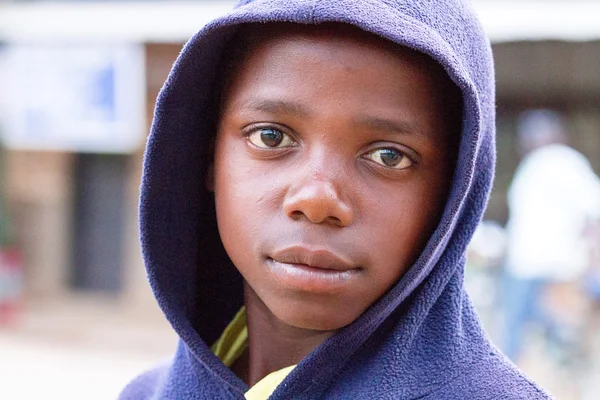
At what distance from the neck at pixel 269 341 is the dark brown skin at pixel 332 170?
0.16 metres

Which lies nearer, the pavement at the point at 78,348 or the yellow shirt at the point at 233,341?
the yellow shirt at the point at 233,341

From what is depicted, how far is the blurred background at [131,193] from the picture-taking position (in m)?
5.50

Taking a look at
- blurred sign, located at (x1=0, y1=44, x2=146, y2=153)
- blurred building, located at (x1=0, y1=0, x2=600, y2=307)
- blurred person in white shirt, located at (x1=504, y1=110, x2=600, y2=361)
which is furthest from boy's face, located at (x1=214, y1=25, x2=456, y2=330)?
blurred sign, located at (x1=0, y1=44, x2=146, y2=153)

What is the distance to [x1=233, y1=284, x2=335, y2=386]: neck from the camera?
4.17 ft

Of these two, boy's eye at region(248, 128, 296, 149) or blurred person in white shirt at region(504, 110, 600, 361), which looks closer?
boy's eye at region(248, 128, 296, 149)

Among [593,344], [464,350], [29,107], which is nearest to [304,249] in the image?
[464,350]

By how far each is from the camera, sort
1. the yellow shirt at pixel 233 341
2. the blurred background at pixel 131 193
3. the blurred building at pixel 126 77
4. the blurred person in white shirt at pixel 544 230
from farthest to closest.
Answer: the blurred building at pixel 126 77
the blurred background at pixel 131 193
the blurred person in white shirt at pixel 544 230
the yellow shirt at pixel 233 341

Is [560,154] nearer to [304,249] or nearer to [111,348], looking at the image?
[111,348]

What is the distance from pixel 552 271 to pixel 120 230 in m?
4.82

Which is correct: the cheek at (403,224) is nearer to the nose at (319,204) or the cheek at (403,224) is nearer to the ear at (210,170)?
the nose at (319,204)

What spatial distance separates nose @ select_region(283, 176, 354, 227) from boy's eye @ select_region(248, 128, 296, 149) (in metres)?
0.08

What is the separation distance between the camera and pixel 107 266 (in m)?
8.62

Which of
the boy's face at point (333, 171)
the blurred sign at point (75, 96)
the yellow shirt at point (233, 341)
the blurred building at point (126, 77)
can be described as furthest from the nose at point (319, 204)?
the blurred sign at point (75, 96)

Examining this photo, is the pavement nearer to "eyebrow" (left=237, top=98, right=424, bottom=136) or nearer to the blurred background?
the blurred background
